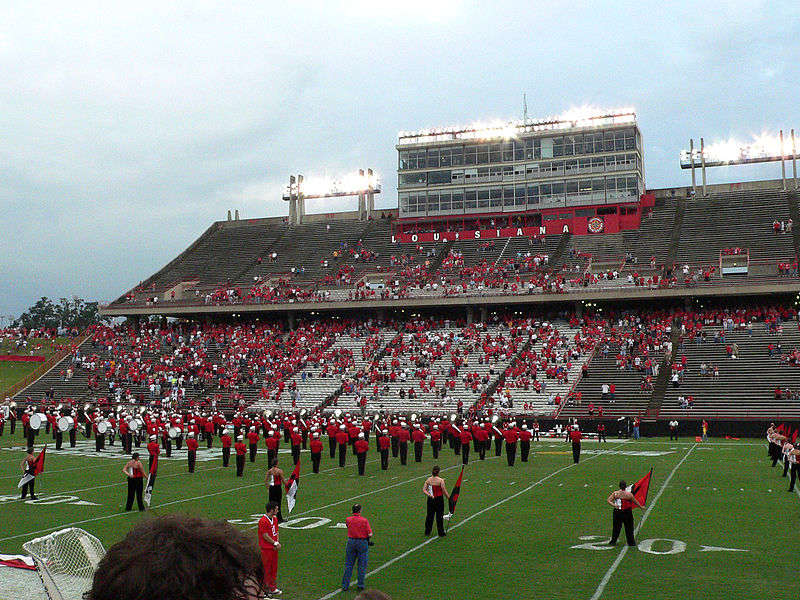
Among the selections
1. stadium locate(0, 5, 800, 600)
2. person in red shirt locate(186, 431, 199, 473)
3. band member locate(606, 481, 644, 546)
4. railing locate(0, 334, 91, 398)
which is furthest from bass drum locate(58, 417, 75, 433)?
band member locate(606, 481, 644, 546)

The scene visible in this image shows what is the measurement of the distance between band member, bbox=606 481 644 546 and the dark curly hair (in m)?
11.1

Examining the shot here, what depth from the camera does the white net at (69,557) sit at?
166 inches

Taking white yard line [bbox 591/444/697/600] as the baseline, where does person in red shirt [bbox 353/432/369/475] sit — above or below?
above

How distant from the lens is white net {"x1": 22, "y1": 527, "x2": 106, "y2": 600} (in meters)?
4.21

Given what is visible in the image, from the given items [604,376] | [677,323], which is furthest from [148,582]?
[677,323]

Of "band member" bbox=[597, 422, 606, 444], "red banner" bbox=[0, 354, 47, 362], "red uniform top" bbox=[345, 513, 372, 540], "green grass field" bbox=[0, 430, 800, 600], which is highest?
"red banner" bbox=[0, 354, 47, 362]

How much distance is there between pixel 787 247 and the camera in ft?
160

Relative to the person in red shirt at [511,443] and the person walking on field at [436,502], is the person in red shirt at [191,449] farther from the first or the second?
the person walking on field at [436,502]

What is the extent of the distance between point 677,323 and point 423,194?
22732 millimetres

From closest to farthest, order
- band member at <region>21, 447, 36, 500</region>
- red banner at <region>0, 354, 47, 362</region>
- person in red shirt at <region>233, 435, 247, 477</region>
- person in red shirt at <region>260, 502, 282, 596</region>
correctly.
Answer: person in red shirt at <region>260, 502, 282, 596</region> → band member at <region>21, 447, 36, 500</region> → person in red shirt at <region>233, 435, 247, 477</region> → red banner at <region>0, 354, 47, 362</region>

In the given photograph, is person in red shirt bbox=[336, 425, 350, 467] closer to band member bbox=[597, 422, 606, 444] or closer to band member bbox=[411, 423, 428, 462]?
band member bbox=[411, 423, 428, 462]

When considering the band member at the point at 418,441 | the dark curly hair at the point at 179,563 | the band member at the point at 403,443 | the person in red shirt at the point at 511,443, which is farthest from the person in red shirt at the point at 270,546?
the band member at the point at 418,441

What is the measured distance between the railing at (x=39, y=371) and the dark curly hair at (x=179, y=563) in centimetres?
5274

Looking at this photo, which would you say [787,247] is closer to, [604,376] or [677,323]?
[677,323]
